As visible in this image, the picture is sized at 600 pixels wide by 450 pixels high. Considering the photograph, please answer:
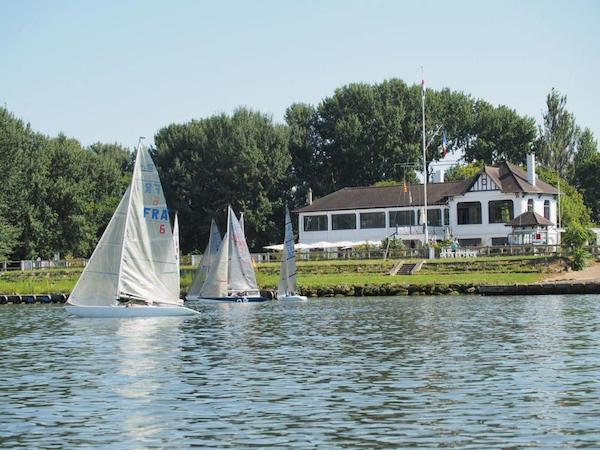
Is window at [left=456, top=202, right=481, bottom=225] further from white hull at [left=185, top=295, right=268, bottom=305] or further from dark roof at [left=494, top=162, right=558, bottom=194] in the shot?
white hull at [left=185, top=295, right=268, bottom=305]

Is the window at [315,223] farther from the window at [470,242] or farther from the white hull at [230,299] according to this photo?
the white hull at [230,299]

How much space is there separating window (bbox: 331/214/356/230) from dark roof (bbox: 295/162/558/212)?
97cm

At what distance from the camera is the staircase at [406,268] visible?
87562 mm

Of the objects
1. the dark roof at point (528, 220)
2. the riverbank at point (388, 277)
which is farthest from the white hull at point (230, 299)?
the dark roof at point (528, 220)

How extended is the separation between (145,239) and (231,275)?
65.7ft

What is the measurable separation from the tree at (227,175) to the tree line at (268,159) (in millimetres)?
169

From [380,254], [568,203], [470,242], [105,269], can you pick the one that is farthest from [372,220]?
[105,269]

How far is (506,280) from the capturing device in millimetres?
79938

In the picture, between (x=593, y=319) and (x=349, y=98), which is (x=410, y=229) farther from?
(x=593, y=319)

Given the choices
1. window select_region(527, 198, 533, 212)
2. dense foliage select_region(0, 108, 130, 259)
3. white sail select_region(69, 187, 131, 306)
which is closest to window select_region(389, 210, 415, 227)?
window select_region(527, 198, 533, 212)

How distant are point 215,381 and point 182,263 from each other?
81.7 metres

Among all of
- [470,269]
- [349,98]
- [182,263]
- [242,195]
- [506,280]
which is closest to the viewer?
[506,280]

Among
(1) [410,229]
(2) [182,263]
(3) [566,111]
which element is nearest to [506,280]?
(1) [410,229]

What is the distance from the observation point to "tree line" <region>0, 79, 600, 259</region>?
378 feet
